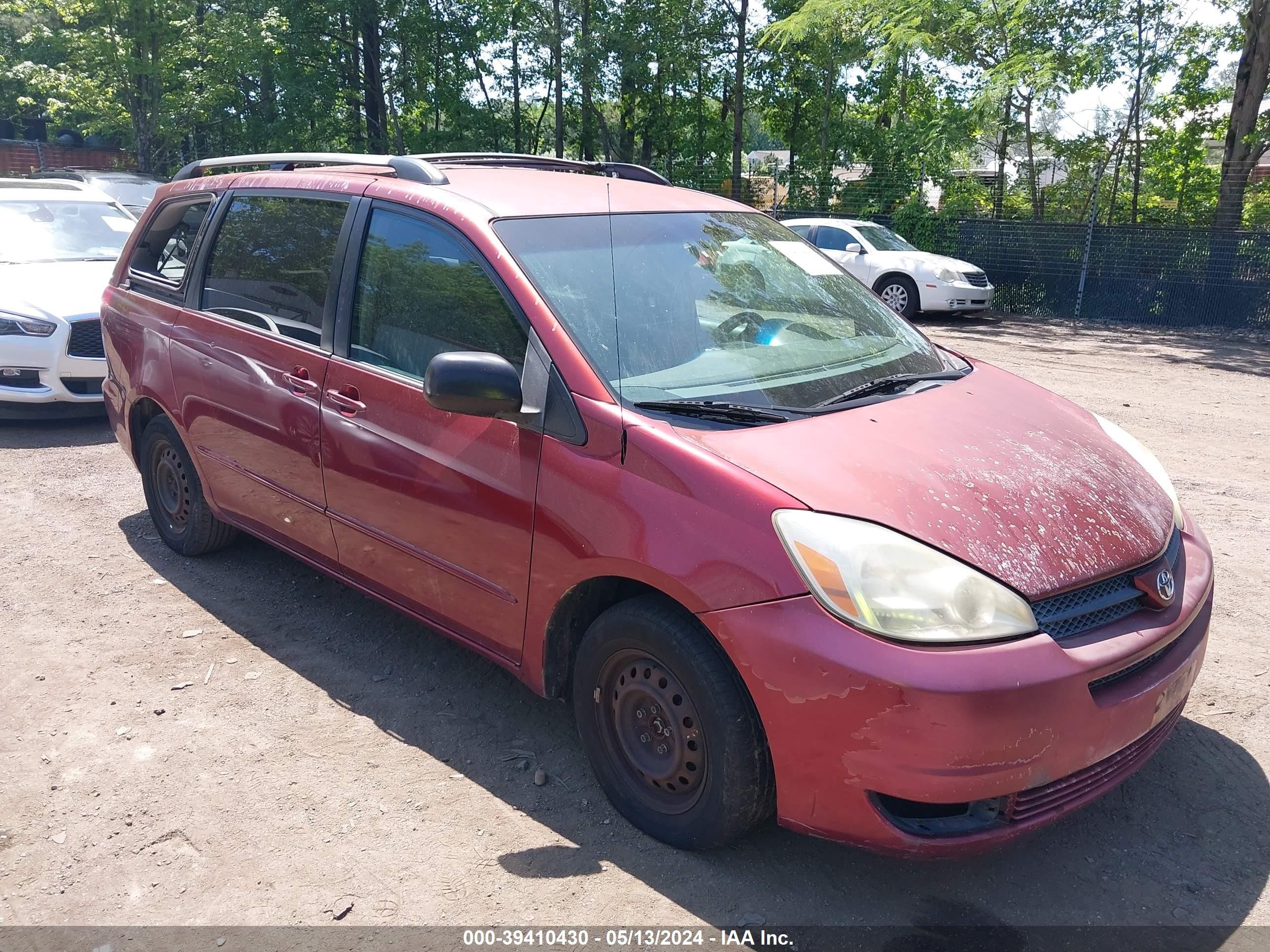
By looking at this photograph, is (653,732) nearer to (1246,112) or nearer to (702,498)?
(702,498)

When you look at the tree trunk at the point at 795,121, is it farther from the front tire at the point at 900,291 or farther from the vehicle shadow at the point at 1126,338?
the vehicle shadow at the point at 1126,338

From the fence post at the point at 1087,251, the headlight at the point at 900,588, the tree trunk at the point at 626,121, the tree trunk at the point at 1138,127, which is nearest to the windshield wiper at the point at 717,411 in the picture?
the headlight at the point at 900,588

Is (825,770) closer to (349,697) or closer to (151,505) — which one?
(349,697)

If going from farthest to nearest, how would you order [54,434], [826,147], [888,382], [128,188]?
1. [826,147]
2. [128,188]
3. [54,434]
4. [888,382]

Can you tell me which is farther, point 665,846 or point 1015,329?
point 1015,329

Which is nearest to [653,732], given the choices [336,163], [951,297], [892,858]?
[892,858]

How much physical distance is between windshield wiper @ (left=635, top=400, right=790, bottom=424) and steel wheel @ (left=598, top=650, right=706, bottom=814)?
0.72 m

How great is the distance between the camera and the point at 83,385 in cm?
770

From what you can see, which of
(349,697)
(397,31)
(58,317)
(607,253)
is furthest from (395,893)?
(397,31)

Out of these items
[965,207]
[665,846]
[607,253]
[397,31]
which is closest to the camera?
[665,846]

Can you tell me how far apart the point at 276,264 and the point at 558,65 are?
74.6 feet

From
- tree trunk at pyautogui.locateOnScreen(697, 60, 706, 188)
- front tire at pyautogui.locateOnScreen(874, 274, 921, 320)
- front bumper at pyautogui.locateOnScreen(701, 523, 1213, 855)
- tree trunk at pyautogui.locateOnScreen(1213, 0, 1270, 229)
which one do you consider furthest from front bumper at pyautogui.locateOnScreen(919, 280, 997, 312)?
front bumper at pyautogui.locateOnScreen(701, 523, 1213, 855)

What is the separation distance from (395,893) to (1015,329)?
14.6 m

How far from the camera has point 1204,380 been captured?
10.9 meters
